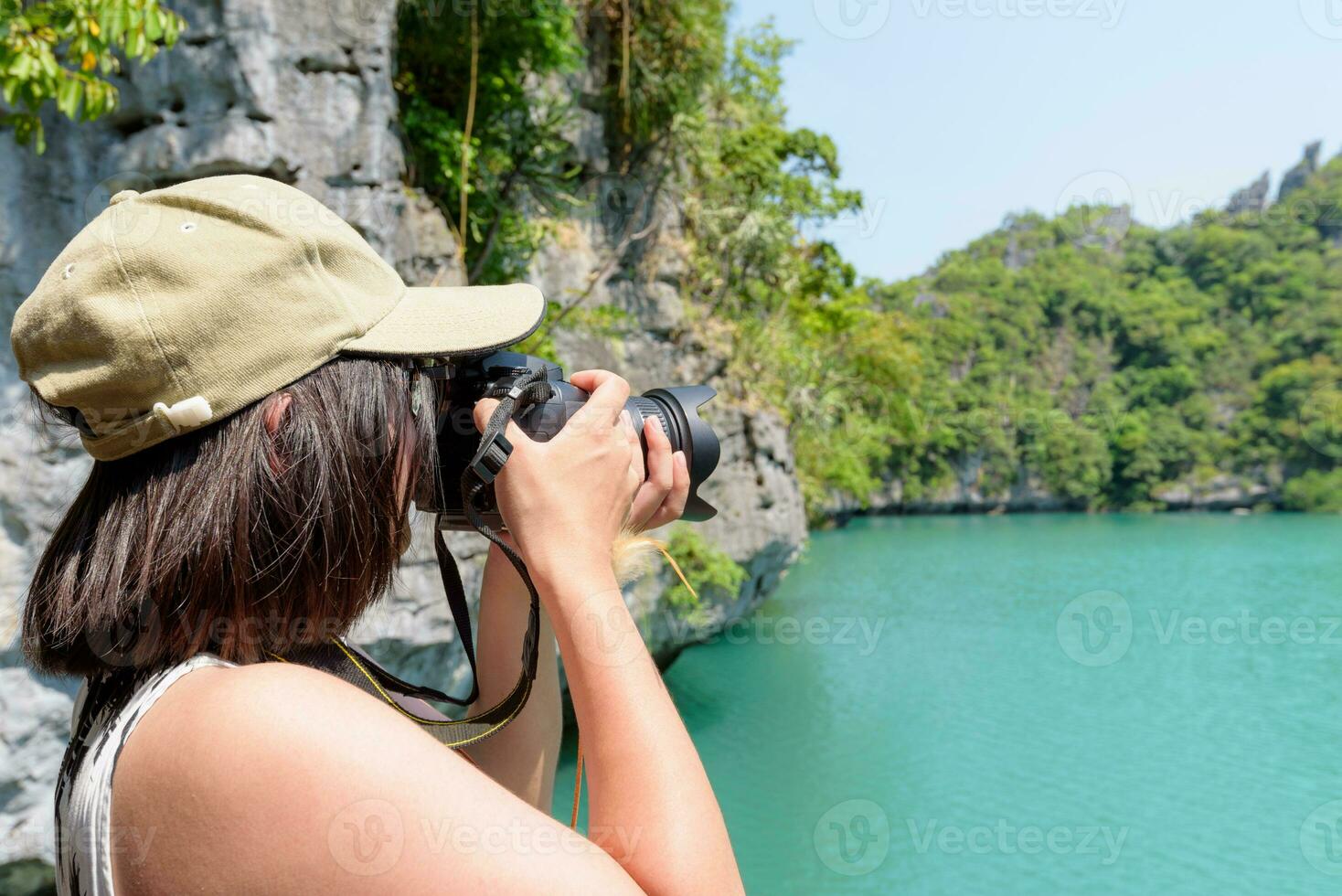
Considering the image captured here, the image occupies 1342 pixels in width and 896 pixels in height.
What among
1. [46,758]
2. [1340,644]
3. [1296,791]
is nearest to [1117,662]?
[1340,644]

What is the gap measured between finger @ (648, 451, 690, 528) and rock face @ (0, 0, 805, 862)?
138 centimetres

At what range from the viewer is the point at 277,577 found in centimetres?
71

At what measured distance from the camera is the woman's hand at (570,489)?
741mm

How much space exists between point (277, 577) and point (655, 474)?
1.26 ft

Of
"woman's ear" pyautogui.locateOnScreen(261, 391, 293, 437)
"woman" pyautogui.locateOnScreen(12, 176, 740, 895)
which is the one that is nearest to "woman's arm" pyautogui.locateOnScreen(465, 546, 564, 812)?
"woman" pyautogui.locateOnScreen(12, 176, 740, 895)

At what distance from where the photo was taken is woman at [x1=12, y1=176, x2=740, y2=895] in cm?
56

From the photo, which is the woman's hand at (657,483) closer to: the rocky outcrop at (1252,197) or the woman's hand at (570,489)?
the woman's hand at (570,489)

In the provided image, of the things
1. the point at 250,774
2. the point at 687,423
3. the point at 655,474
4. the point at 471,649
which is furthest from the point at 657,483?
the point at 250,774

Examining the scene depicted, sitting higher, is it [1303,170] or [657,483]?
[1303,170]

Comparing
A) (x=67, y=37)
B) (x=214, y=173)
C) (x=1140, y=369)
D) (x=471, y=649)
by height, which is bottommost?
(x=1140, y=369)

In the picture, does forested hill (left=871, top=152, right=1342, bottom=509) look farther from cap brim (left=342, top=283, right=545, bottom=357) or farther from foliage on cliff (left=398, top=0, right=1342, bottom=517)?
cap brim (left=342, top=283, right=545, bottom=357)

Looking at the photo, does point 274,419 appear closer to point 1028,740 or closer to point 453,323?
point 453,323

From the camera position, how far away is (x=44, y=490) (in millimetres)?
3033

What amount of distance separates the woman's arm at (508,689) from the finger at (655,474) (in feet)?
0.71
